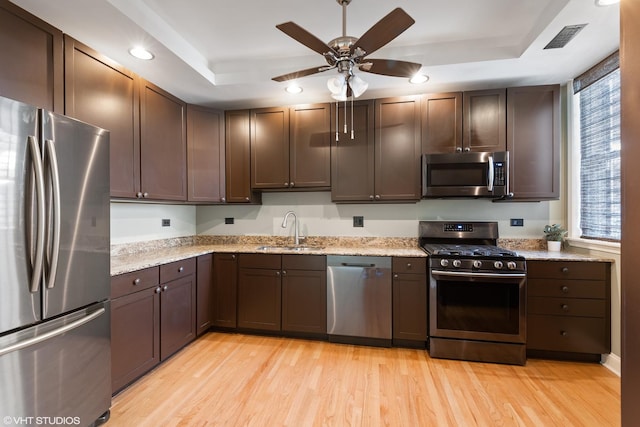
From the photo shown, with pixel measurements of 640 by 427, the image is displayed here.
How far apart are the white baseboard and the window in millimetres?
909

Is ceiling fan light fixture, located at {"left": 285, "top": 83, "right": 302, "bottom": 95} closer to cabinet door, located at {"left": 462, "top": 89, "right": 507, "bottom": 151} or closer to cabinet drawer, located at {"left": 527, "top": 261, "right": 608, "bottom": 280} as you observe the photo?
cabinet door, located at {"left": 462, "top": 89, "right": 507, "bottom": 151}

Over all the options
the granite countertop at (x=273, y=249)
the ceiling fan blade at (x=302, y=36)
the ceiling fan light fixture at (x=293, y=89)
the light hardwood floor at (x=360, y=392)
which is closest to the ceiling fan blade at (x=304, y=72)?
the ceiling fan blade at (x=302, y=36)

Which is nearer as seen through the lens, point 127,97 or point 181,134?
point 127,97

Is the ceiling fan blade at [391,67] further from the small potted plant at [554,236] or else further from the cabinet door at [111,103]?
the small potted plant at [554,236]

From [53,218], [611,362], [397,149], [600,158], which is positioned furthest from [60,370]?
[600,158]

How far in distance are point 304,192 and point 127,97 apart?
1855mm

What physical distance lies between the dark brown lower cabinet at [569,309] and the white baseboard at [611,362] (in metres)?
0.04

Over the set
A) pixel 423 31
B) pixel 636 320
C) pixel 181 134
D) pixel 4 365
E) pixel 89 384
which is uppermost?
pixel 423 31

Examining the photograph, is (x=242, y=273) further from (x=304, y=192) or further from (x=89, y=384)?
(x=89, y=384)

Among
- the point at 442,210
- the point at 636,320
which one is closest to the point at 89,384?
the point at 636,320

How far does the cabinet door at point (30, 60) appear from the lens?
151cm

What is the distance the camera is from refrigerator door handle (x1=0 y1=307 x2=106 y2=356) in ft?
4.12

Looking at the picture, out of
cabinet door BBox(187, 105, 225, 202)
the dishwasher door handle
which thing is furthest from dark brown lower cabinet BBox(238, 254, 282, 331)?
cabinet door BBox(187, 105, 225, 202)

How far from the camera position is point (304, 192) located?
3.38 meters
